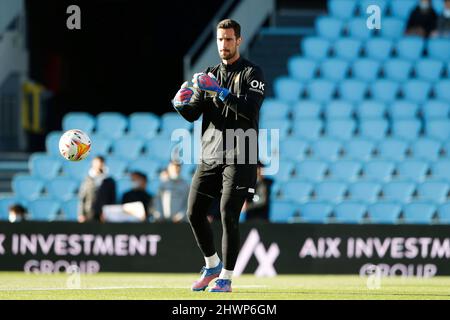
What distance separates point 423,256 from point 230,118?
5654 mm

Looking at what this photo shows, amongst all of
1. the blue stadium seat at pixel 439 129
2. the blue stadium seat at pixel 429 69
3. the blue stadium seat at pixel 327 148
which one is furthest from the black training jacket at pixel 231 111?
the blue stadium seat at pixel 429 69

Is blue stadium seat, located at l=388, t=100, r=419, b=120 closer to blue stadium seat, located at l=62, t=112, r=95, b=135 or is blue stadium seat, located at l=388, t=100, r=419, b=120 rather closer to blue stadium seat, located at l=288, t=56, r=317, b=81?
blue stadium seat, located at l=288, t=56, r=317, b=81

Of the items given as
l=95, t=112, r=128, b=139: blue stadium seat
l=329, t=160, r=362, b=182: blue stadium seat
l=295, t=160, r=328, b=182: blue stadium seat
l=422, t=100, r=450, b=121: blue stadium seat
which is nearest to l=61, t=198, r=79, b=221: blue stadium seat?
l=95, t=112, r=128, b=139: blue stadium seat

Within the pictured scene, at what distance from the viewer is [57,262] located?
506 inches

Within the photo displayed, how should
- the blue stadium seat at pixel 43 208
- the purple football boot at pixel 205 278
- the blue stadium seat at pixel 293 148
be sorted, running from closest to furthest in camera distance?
the purple football boot at pixel 205 278 → the blue stadium seat at pixel 43 208 → the blue stadium seat at pixel 293 148

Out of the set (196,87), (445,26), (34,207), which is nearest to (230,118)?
(196,87)

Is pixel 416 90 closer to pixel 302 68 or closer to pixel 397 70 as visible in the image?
pixel 397 70

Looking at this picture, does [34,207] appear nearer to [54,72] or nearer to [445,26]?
[54,72]

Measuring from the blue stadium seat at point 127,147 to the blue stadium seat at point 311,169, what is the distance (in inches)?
109

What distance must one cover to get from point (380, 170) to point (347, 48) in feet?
11.0

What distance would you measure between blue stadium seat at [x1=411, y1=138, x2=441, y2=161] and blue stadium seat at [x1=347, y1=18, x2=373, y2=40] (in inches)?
115

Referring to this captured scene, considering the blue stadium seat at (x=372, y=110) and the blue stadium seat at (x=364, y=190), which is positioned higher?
the blue stadium seat at (x=372, y=110)

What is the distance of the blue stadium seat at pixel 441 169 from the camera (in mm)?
16016

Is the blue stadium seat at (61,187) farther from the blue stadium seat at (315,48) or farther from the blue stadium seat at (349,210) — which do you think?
the blue stadium seat at (315,48)
